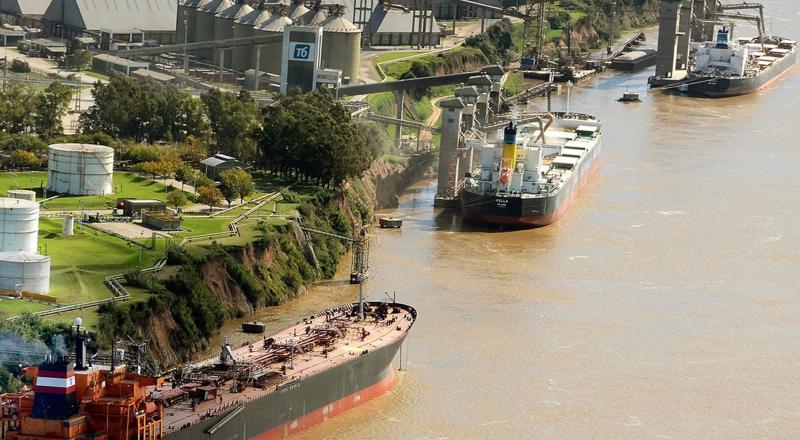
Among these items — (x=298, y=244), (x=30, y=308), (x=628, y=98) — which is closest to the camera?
(x=30, y=308)

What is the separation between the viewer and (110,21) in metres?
112

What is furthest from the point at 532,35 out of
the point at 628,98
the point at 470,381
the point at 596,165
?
the point at 470,381

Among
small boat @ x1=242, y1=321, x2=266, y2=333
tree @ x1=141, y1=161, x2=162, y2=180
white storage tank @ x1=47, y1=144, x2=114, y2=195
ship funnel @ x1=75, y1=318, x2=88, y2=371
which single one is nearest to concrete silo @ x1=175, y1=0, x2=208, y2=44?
tree @ x1=141, y1=161, x2=162, y2=180

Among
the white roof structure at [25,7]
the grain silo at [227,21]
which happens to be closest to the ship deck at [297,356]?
the grain silo at [227,21]

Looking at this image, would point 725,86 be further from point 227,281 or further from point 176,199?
point 227,281

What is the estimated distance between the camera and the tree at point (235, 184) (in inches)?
2687

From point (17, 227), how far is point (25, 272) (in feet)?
10.7

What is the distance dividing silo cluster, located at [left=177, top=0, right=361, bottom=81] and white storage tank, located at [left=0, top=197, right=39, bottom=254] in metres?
49.4

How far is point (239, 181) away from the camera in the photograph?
6906cm

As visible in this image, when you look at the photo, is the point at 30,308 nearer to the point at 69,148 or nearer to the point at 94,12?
the point at 69,148

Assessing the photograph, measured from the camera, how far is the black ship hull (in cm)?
4512

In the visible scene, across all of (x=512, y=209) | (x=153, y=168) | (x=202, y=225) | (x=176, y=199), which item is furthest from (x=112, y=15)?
(x=202, y=225)

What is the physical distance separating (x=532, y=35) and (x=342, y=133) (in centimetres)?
6900

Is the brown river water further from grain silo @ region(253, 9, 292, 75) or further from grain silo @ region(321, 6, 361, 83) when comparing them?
grain silo @ region(253, 9, 292, 75)
